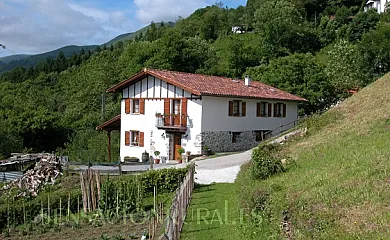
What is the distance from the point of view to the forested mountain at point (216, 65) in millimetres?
40031

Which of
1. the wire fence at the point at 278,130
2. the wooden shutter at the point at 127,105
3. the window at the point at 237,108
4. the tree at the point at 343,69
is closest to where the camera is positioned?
the window at the point at 237,108

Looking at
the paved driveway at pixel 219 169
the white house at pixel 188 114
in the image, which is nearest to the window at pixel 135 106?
the white house at pixel 188 114

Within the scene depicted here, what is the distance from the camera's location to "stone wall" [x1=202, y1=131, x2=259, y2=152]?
29406mm

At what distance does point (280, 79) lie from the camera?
4291cm

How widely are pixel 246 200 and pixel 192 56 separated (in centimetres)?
4766

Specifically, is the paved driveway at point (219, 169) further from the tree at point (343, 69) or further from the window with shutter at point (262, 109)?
the tree at point (343, 69)

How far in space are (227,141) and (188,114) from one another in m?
3.53

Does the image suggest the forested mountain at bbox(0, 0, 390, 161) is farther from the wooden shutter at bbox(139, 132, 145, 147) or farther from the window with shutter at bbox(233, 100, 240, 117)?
the window with shutter at bbox(233, 100, 240, 117)

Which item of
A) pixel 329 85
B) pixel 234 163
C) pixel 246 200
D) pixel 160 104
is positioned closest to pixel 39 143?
pixel 160 104

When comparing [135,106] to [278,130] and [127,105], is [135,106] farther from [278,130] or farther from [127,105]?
[278,130]

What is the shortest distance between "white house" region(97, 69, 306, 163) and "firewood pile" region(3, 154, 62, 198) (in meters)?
9.89

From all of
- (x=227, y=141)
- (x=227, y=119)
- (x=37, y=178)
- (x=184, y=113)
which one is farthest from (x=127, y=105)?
(x=37, y=178)

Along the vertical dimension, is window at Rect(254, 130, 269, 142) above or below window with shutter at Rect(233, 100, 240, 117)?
below

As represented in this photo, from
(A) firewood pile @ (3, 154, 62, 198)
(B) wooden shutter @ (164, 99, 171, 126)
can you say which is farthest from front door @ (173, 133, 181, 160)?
(A) firewood pile @ (3, 154, 62, 198)
